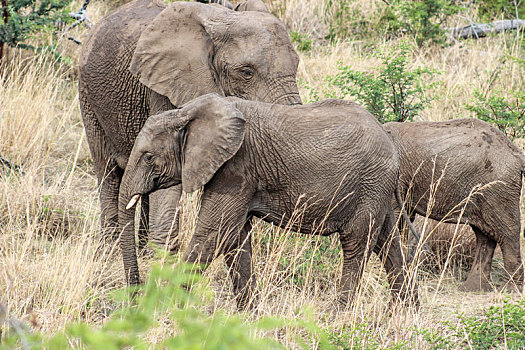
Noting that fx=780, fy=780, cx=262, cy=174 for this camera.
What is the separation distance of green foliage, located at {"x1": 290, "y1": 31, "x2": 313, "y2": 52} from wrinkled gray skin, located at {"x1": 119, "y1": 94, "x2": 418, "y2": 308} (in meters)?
5.86

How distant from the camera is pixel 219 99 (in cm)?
456

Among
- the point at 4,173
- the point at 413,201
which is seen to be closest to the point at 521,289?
the point at 413,201

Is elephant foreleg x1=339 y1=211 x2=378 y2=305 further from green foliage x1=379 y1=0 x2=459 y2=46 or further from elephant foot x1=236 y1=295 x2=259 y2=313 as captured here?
green foliage x1=379 y1=0 x2=459 y2=46

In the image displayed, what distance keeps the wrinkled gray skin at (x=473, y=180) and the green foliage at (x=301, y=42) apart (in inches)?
189

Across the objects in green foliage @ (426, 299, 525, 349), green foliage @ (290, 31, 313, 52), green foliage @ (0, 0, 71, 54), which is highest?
green foliage @ (0, 0, 71, 54)

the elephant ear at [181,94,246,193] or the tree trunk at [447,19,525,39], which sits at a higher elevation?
the elephant ear at [181,94,246,193]

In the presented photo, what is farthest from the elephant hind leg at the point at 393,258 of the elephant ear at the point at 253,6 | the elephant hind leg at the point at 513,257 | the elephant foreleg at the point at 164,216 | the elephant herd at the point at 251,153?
the elephant ear at the point at 253,6

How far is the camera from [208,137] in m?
4.50

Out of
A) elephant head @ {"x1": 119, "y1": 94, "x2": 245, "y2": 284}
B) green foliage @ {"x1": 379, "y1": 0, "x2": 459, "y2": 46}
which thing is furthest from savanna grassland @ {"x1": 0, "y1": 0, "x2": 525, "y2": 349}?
elephant head @ {"x1": 119, "y1": 94, "x2": 245, "y2": 284}

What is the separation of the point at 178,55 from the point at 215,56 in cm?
26

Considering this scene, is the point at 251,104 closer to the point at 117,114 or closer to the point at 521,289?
the point at 117,114

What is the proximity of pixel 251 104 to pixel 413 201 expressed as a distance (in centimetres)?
181

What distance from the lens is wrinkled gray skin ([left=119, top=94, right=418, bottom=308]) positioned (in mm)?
4535

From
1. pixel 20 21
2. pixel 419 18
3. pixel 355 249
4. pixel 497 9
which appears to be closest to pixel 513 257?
pixel 355 249
